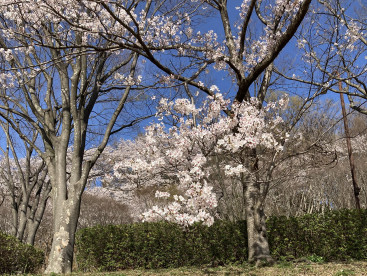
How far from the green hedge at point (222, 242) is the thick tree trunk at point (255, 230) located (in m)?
1.42

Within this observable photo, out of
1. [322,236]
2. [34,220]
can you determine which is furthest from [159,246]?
[34,220]

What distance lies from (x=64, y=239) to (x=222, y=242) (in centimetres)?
385

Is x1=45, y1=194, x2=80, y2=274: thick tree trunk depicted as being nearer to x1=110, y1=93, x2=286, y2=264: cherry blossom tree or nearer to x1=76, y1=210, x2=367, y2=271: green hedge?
x1=76, y1=210, x2=367, y2=271: green hedge

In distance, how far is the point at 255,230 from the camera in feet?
20.9

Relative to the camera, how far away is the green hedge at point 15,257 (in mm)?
7205

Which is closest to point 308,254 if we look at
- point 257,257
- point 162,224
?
point 257,257

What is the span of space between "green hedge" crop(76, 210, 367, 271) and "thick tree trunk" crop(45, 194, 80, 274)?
1.96 meters

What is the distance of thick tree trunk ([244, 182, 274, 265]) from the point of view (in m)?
6.21

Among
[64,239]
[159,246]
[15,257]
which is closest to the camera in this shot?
[64,239]

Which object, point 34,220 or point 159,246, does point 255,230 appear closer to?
point 159,246

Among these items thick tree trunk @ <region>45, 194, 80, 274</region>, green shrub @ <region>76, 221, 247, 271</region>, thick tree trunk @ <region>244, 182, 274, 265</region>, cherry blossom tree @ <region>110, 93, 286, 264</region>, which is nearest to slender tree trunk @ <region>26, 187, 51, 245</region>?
green shrub @ <region>76, 221, 247, 271</region>

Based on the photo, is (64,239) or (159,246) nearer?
(64,239)

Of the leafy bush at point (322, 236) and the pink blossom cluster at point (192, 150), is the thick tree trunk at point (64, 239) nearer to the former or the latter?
the pink blossom cluster at point (192, 150)

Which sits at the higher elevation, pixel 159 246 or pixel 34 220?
pixel 34 220
